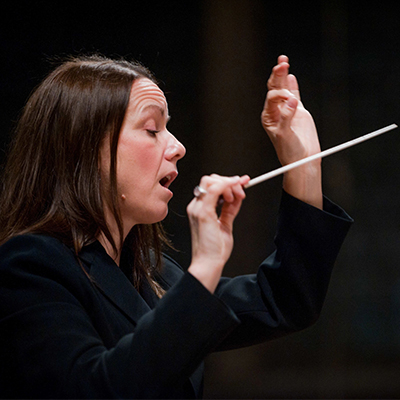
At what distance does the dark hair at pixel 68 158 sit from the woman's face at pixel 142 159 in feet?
0.05

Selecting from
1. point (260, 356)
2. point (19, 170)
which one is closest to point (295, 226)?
point (19, 170)

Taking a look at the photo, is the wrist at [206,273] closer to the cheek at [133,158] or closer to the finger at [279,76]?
the cheek at [133,158]

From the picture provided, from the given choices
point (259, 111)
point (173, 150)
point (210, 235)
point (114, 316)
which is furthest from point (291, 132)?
point (259, 111)

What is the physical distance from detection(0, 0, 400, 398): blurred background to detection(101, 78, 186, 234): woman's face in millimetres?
1026

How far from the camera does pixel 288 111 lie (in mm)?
906

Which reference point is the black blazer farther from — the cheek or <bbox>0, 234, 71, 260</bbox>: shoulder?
the cheek

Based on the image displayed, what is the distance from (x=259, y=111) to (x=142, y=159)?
46.3 inches

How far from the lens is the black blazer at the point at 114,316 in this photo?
0.60m

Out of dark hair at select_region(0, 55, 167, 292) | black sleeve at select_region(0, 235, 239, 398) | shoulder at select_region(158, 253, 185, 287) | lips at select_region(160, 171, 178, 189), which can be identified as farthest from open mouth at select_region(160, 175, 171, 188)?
black sleeve at select_region(0, 235, 239, 398)

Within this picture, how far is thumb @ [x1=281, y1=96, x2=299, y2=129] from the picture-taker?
2.94 feet

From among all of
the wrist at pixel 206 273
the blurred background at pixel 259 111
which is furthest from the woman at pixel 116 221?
the blurred background at pixel 259 111

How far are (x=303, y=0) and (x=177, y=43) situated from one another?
56cm

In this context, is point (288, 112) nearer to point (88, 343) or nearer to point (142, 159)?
point (142, 159)

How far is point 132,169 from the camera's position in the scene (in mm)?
875
